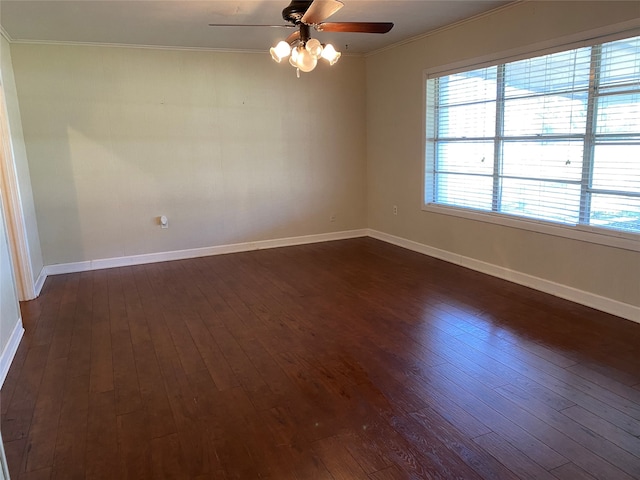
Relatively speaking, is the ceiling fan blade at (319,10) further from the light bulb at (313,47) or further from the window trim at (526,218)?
the window trim at (526,218)

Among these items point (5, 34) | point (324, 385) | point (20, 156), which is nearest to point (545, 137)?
point (324, 385)

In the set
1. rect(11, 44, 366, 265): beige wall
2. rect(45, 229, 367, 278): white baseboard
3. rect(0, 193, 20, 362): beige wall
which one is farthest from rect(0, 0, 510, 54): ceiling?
rect(45, 229, 367, 278): white baseboard

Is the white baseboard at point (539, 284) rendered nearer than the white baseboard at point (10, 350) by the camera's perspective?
No

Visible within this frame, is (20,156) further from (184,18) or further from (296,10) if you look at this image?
(296,10)

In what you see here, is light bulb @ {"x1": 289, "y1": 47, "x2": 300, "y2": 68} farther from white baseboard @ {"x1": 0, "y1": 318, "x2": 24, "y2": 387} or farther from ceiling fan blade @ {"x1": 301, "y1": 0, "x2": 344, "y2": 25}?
white baseboard @ {"x1": 0, "y1": 318, "x2": 24, "y2": 387}

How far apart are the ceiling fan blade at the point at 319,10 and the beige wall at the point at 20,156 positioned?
2.94 m

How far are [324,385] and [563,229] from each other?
2558 mm

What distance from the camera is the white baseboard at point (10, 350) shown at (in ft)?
9.05

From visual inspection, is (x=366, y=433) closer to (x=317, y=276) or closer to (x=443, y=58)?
(x=317, y=276)

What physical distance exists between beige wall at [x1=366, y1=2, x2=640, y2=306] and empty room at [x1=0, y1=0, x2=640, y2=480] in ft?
0.08

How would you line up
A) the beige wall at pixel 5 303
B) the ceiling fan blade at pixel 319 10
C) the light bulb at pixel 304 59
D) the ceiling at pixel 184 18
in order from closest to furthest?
the ceiling fan blade at pixel 319 10 → the beige wall at pixel 5 303 → the light bulb at pixel 304 59 → the ceiling at pixel 184 18

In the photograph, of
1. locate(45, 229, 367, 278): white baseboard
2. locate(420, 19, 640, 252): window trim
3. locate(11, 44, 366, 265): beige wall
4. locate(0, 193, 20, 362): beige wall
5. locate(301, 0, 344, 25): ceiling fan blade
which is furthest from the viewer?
Answer: locate(45, 229, 367, 278): white baseboard

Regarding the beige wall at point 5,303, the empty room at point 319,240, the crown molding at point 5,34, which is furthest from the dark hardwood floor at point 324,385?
the crown molding at point 5,34

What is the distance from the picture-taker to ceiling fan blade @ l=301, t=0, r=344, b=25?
8.40 ft
